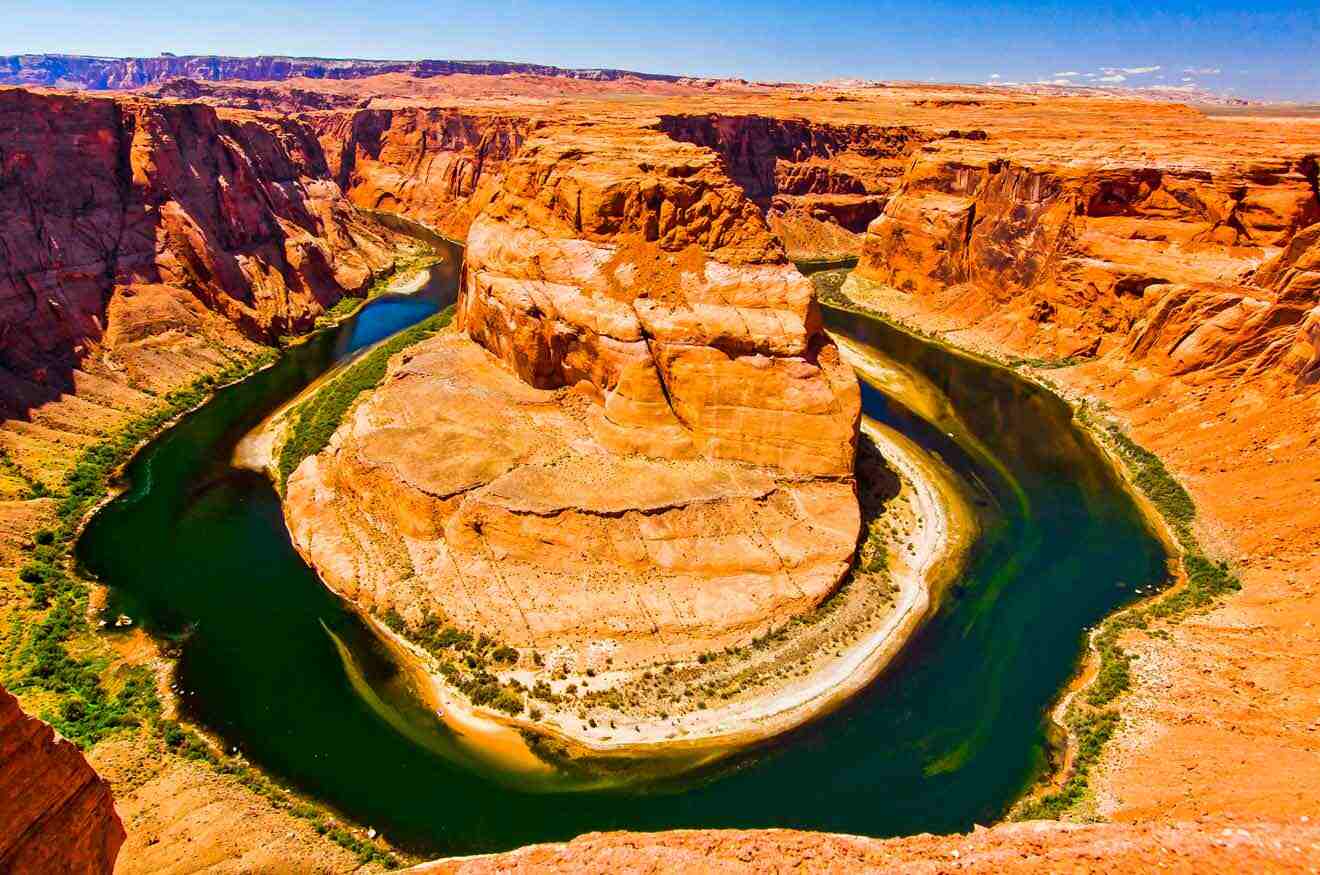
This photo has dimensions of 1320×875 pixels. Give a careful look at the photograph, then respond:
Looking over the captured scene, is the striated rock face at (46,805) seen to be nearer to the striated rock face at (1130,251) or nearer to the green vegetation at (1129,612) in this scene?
the green vegetation at (1129,612)

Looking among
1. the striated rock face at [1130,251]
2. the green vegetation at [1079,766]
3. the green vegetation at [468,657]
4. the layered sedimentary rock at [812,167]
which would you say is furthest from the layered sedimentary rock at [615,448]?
the layered sedimentary rock at [812,167]

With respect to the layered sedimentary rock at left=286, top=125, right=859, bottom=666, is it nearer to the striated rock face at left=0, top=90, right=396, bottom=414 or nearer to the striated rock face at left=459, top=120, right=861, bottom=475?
the striated rock face at left=459, top=120, right=861, bottom=475

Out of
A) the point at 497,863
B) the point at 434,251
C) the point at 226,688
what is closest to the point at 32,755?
the point at 497,863

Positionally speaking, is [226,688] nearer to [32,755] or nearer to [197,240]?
[32,755]

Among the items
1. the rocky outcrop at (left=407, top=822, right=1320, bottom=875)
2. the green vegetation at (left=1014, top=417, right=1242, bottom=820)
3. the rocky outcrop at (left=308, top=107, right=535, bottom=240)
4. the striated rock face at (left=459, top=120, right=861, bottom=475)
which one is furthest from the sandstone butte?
the rocky outcrop at (left=308, top=107, right=535, bottom=240)

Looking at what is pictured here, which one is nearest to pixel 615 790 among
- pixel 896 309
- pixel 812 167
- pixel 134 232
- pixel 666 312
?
pixel 666 312

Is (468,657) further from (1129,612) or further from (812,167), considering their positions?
(812,167)

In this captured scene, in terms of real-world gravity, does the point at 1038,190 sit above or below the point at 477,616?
above
